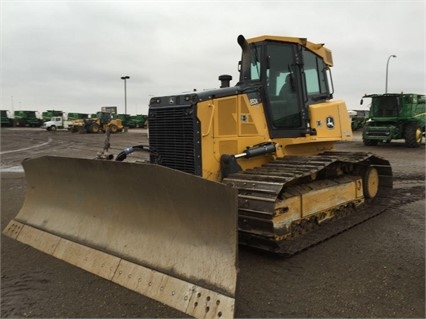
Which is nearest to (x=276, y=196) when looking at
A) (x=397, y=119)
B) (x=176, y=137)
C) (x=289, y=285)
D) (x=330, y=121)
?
(x=289, y=285)

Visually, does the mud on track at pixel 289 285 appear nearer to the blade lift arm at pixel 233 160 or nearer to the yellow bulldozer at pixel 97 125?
the blade lift arm at pixel 233 160

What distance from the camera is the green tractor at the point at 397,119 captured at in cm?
2223

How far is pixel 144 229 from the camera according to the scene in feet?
14.7

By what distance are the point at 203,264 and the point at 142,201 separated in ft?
3.90

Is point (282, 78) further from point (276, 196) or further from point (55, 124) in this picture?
point (55, 124)

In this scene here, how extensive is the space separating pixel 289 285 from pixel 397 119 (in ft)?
68.4

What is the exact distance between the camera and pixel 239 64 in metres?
6.78

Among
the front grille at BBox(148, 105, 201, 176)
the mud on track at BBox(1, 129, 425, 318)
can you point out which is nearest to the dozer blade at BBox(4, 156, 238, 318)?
the mud on track at BBox(1, 129, 425, 318)

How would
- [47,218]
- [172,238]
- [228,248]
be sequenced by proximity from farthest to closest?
1. [47,218]
2. [172,238]
3. [228,248]

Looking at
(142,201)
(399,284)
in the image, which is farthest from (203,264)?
(399,284)

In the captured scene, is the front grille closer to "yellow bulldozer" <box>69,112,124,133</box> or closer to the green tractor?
the green tractor

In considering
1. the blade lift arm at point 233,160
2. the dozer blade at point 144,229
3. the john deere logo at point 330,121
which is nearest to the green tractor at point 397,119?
the john deere logo at point 330,121

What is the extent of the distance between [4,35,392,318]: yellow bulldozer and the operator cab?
0.02 metres

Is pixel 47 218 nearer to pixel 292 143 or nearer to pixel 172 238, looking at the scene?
pixel 172 238
